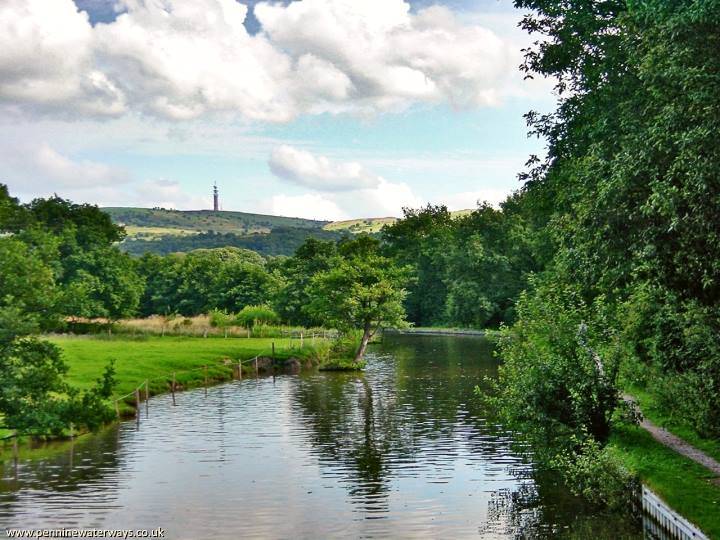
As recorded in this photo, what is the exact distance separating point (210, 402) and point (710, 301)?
1343 inches

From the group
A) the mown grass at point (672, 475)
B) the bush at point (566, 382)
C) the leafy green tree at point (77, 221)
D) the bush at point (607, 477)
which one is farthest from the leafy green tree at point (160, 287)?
the bush at point (607, 477)

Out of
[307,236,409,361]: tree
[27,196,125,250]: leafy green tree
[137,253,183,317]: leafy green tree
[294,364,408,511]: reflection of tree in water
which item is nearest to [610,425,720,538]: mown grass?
[294,364,408,511]: reflection of tree in water

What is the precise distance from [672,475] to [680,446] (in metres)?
5.25

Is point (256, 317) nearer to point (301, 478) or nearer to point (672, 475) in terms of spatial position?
point (301, 478)

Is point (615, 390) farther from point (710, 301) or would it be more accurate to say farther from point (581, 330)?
point (710, 301)

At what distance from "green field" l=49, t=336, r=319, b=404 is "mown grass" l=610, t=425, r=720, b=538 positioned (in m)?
31.3

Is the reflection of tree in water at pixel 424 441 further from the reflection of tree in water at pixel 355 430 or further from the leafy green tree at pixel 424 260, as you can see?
the leafy green tree at pixel 424 260

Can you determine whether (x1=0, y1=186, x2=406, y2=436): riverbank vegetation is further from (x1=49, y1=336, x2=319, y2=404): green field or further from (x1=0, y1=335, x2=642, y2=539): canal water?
(x1=0, y1=335, x2=642, y2=539): canal water

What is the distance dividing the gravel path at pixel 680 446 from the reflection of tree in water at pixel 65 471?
2002 cm

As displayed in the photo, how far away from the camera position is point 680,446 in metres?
27.9

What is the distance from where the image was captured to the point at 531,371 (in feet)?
91.2

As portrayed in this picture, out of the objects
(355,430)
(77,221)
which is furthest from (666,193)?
(77,221)

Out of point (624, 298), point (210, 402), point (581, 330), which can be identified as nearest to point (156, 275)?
point (210, 402)

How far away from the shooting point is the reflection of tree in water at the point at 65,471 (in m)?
27.6
